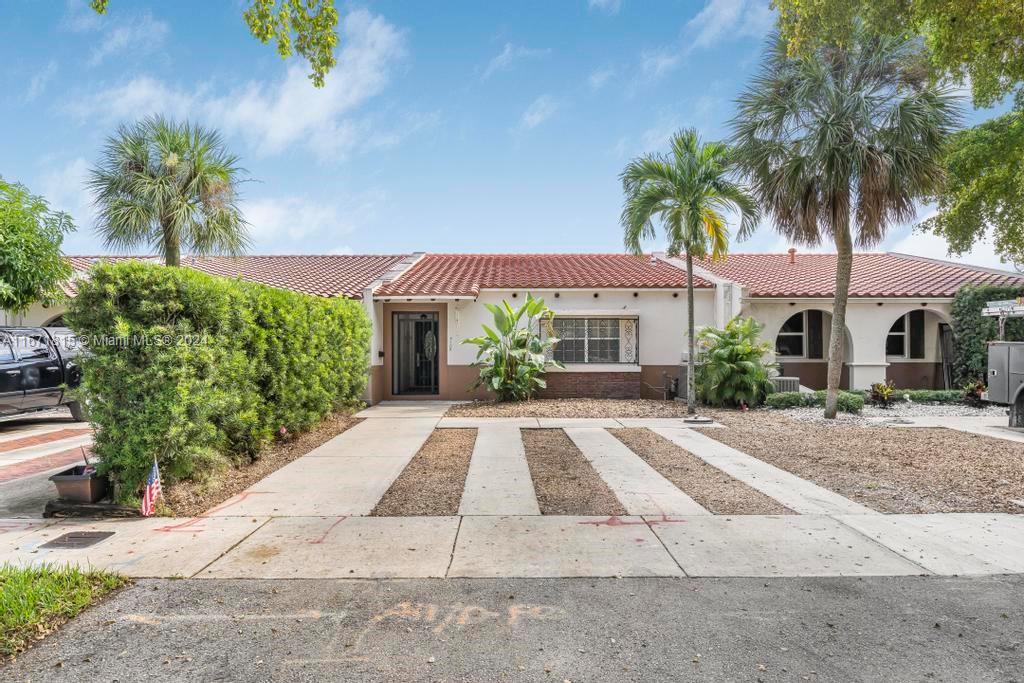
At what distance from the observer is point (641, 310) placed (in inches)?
635

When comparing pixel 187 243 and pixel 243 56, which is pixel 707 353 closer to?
pixel 243 56

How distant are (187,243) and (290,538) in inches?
440

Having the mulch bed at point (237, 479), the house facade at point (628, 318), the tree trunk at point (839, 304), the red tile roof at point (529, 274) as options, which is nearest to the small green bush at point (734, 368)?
the house facade at point (628, 318)

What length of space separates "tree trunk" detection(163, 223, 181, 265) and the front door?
18.5 feet

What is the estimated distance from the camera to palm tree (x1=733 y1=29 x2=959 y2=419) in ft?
35.6

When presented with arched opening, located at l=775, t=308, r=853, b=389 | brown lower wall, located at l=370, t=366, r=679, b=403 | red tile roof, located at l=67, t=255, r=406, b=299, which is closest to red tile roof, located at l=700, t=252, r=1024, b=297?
arched opening, located at l=775, t=308, r=853, b=389

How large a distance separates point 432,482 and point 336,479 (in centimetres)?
123

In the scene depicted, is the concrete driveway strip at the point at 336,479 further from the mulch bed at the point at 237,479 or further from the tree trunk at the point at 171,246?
the tree trunk at the point at 171,246

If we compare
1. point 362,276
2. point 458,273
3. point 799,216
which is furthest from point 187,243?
Result: point 799,216

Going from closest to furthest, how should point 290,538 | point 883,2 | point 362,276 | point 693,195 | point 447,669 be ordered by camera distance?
point 447,669 < point 290,538 < point 883,2 < point 693,195 < point 362,276

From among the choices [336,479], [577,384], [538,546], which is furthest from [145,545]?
[577,384]

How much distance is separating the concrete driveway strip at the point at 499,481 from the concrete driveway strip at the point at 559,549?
1.19 feet

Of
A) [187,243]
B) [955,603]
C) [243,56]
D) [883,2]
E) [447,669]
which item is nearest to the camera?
[447,669]

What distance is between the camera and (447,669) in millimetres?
2850
